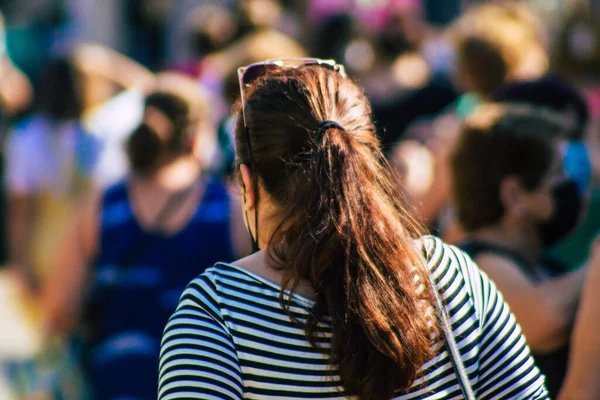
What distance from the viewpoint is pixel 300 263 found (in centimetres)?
148

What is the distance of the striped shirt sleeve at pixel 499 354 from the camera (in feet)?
5.16

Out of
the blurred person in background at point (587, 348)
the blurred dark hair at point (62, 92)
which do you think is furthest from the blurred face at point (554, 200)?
the blurred dark hair at point (62, 92)

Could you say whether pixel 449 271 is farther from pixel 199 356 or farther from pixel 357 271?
pixel 199 356

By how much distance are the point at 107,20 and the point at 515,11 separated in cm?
703

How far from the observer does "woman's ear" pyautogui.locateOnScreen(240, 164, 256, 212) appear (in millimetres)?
1621

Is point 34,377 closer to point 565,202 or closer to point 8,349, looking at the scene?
point 8,349

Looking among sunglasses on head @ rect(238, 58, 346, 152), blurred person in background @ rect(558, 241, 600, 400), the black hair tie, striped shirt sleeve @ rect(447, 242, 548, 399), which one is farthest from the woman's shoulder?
blurred person in background @ rect(558, 241, 600, 400)

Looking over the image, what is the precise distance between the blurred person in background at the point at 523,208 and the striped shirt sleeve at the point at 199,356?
1.05 meters

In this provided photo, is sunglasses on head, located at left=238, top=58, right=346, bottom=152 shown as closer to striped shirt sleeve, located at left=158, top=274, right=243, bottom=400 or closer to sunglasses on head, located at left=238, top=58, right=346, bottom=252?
sunglasses on head, located at left=238, top=58, right=346, bottom=252

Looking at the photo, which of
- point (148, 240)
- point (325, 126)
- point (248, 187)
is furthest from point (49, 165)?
point (325, 126)

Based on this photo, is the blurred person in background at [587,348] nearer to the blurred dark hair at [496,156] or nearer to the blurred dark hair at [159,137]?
the blurred dark hair at [496,156]

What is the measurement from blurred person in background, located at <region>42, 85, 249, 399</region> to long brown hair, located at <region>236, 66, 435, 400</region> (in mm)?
1362

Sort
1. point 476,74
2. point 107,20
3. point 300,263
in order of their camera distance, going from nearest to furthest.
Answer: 1. point 300,263
2. point 476,74
3. point 107,20

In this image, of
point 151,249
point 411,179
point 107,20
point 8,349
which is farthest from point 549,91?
point 107,20
